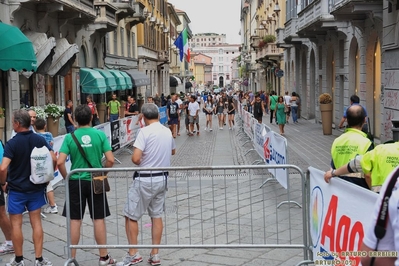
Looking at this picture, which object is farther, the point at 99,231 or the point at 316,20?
the point at 316,20

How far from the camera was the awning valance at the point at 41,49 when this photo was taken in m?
18.5

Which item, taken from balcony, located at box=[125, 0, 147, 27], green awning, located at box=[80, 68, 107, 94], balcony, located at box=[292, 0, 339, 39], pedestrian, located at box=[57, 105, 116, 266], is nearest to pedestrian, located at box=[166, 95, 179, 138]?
green awning, located at box=[80, 68, 107, 94]

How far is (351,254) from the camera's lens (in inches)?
171

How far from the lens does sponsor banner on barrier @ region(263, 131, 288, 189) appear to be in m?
9.34

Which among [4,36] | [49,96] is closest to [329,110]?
[49,96]

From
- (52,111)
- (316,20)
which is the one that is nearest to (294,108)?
(316,20)

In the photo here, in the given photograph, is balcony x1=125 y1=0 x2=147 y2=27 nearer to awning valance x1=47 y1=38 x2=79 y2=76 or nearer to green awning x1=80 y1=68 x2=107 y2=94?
green awning x1=80 y1=68 x2=107 y2=94

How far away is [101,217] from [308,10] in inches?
842

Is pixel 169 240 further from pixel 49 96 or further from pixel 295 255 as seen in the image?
pixel 49 96

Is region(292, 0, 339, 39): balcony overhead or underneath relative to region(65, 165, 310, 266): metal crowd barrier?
overhead

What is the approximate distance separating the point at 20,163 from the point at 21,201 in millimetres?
412

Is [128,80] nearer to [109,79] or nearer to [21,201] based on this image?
[109,79]

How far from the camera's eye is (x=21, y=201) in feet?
21.4

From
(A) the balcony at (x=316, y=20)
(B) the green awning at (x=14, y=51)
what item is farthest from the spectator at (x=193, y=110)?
(B) the green awning at (x=14, y=51)
